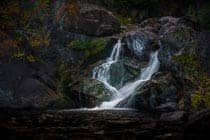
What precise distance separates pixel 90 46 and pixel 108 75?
2.79 m

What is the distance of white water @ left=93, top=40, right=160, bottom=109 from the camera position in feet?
77.7

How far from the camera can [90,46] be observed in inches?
1072

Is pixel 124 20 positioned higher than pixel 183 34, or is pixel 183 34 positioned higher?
pixel 124 20

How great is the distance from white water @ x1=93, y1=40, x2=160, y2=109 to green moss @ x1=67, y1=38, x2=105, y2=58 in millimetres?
833

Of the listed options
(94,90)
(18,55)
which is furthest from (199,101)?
(18,55)

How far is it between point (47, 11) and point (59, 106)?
8.06 metres

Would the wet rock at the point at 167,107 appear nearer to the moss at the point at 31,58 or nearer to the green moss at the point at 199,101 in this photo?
the green moss at the point at 199,101

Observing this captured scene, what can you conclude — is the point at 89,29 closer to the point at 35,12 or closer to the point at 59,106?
the point at 35,12

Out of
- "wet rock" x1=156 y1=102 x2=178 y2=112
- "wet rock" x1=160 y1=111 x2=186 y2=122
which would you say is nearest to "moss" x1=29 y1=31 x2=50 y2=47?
"wet rock" x1=156 y1=102 x2=178 y2=112

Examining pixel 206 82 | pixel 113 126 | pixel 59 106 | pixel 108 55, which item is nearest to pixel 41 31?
pixel 108 55

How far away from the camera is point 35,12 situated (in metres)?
28.8

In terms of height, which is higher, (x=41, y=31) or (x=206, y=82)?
(x=41, y=31)

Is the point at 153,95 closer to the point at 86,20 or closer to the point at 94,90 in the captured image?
the point at 94,90

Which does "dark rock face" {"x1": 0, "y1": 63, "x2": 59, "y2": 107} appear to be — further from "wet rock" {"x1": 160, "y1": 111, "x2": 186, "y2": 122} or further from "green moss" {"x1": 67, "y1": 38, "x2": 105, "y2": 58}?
"wet rock" {"x1": 160, "y1": 111, "x2": 186, "y2": 122}
